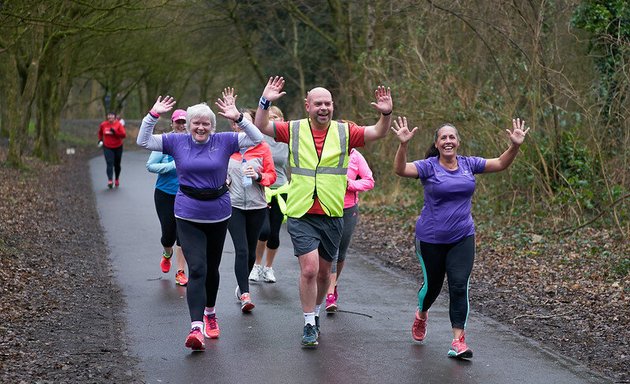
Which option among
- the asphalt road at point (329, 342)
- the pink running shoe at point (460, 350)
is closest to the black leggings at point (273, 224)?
the asphalt road at point (329, 342)

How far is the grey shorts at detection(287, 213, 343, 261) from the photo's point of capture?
7668 mm

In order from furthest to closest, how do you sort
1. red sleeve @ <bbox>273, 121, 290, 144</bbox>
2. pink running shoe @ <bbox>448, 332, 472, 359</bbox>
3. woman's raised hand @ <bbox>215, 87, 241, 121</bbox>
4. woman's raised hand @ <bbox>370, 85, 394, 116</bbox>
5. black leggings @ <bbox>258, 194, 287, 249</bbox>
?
1. black leggings @ <bbox>258, 194, 287, 249</bbox>
2. red sleeve @ <bbox>273, 121, 290, 144</bbox>
3. woman's raised hand @ <bbox>215, 87, 241, 121</bbox>
4. woman's raised hand @ <bbox>370, 85, 394, 116</bbox>
5. pink running shoe @ <bbox>448, 332, 472, 359</bbox>

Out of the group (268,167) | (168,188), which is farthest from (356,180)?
(168,188)

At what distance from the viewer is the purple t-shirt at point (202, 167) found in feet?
25.2

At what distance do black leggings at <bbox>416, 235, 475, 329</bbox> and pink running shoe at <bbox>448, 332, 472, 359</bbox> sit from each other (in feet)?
0.35

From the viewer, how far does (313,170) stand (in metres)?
7.64

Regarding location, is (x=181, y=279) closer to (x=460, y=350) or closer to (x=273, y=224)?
(x=273, y=224)

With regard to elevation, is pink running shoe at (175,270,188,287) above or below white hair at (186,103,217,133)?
below

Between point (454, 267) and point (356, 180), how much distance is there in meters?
2.29

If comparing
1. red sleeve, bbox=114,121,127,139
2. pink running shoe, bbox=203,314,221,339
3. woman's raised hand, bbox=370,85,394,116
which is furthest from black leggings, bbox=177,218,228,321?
red sleeve, bbox=114,121,127,139

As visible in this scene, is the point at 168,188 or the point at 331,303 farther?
the point at 168,188

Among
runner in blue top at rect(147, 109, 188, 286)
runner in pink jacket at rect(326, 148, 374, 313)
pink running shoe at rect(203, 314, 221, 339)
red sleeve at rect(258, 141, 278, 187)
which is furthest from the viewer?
runner in blue top at rect(147, 109, 188, 286)

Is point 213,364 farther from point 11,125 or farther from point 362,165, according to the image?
point 11,125

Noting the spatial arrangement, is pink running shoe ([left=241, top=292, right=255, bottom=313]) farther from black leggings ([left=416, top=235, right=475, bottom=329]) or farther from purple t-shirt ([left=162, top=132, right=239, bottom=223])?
black leggings ([left=416, top=235, right=475, bottom=329])
